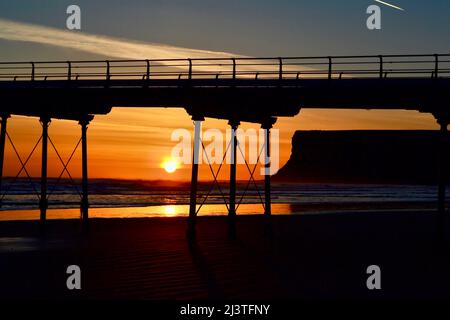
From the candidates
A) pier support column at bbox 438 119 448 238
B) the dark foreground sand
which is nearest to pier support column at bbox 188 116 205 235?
the dark foreground sand

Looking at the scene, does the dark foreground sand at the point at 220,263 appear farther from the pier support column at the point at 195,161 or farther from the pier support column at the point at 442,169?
the pier support column at the point at 442,169

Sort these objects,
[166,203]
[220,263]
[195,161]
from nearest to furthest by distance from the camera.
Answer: [220,263]
[195,161]
[166,203]

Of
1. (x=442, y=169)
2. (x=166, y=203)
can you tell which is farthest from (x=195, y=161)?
(x=166, y=203)

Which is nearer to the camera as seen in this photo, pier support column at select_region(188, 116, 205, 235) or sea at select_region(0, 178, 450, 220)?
pier support column at select_region(188, 116, 205, 235)

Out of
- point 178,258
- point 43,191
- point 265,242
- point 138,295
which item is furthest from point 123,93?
point 138,295

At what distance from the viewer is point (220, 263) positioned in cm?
2373

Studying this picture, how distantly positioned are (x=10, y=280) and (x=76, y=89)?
1568cm

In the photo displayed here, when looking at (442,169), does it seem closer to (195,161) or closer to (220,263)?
(195,161)

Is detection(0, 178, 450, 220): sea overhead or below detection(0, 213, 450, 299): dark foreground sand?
below

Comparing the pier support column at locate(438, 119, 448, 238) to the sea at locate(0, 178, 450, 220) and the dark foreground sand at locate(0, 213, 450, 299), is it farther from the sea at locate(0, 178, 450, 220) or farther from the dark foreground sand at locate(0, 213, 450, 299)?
the sea at locate(0, 178, 450, 220)

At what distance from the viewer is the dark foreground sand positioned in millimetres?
19281

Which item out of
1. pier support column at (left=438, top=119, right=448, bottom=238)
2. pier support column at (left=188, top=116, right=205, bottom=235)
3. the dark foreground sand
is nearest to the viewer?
the dark foreground sand

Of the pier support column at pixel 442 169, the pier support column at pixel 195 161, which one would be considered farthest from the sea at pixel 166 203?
the pier support column at pixel 442 169

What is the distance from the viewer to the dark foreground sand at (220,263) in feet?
63.3
